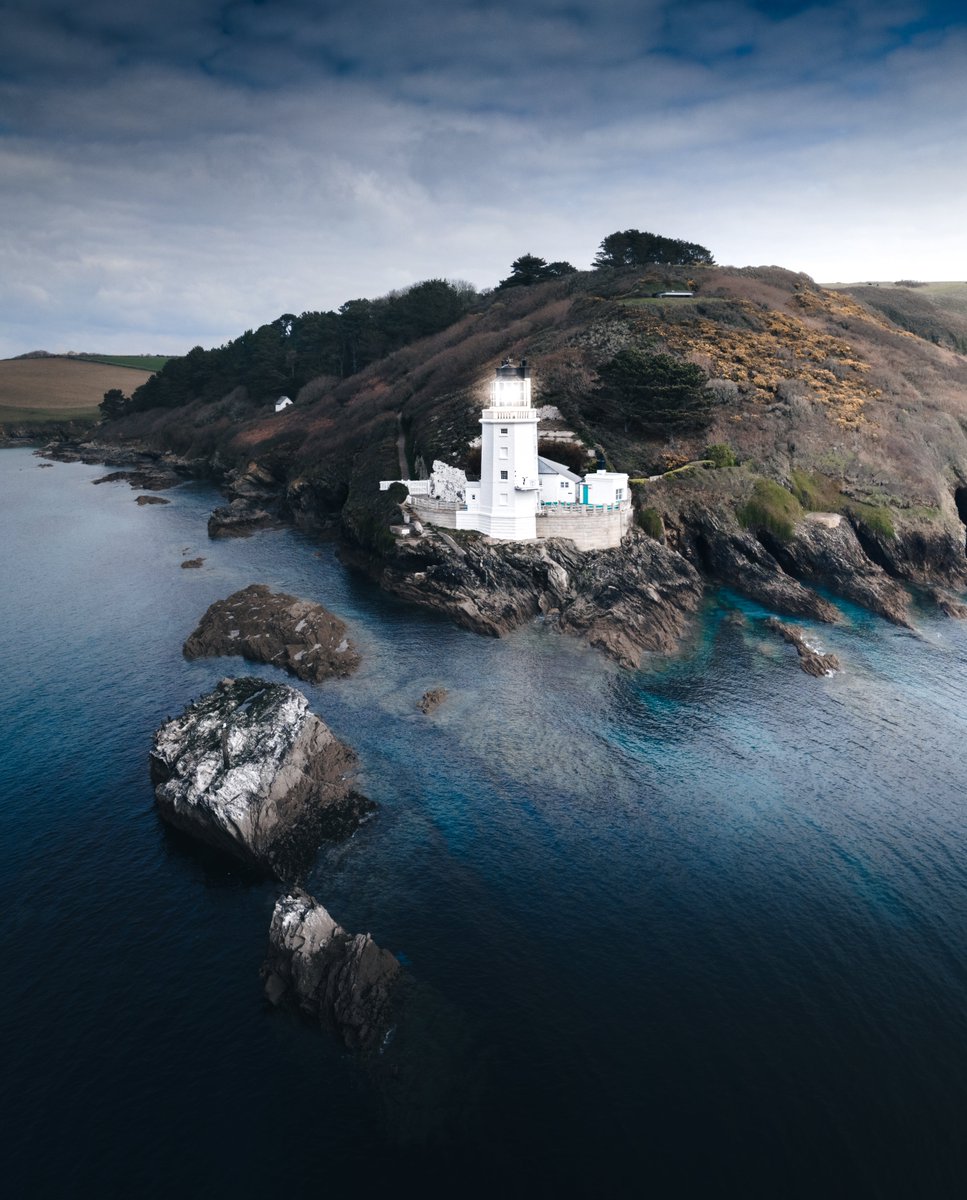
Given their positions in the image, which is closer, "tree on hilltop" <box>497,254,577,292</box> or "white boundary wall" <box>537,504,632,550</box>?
"white boundary wall" <box>537,504,632,550</box>

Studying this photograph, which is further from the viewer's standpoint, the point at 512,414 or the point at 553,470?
the point at 553,470

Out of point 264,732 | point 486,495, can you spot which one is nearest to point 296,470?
point 486,495

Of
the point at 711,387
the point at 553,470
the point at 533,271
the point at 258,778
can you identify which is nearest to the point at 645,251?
the point at 533,271

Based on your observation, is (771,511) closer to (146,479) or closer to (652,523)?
(652,523)

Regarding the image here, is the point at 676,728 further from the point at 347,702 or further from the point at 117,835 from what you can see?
the point at 117,835

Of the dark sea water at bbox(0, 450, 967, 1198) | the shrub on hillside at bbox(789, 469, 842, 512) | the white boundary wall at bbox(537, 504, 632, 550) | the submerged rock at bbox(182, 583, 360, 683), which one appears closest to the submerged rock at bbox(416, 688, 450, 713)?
the dark sea water at bbox(0, 450, 967, 1198)

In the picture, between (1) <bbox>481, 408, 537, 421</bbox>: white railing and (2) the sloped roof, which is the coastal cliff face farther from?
(1) <bbox>481, 408, 537, 421</bbox>: white railing
